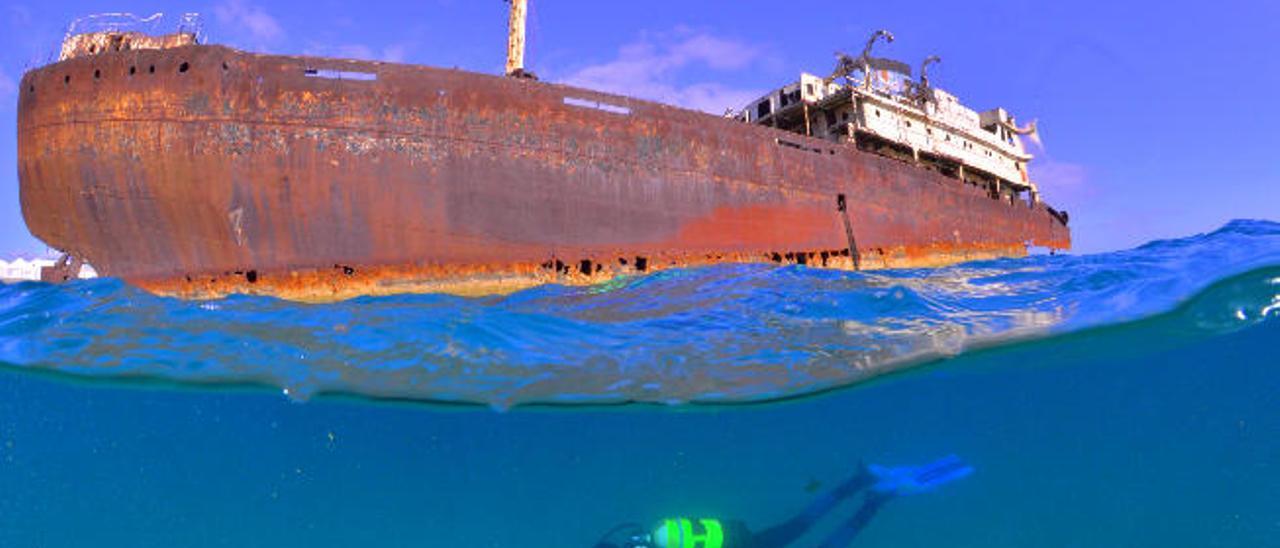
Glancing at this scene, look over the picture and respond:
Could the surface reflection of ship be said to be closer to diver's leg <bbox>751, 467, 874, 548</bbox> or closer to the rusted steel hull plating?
the rusted steel hull plating

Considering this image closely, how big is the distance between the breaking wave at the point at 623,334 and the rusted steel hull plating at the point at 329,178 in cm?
186

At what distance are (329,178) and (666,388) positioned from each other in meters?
6.60

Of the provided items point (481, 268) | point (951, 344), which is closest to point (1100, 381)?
point (951, 344)

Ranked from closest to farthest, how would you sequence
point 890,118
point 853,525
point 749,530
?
point 749,530 → point 853,525 → point 890,118

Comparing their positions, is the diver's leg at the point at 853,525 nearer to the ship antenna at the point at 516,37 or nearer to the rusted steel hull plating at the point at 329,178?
the rusted steel hull plating at the point at 329,178

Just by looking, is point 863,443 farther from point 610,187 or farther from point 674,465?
point 610,187

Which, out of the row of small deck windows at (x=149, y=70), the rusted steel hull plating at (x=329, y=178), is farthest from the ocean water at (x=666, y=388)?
the row of small deck windows at (x=149, y=70)

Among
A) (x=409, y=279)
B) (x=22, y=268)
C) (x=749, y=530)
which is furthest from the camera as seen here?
(x=22, y=268)

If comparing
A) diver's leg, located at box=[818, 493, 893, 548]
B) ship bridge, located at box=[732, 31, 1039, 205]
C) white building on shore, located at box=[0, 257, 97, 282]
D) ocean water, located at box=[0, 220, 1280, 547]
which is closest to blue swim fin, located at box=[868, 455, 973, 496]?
diver's leg, located at box=[818, 493, 893, 548]

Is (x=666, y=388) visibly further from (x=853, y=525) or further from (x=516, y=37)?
(x=516, y=37)

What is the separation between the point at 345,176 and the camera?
1056cm

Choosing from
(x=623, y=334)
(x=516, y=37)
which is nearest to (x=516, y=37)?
(x=516, y=37)

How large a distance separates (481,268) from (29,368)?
19.7 ft

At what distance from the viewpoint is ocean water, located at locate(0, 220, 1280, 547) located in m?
7.75
